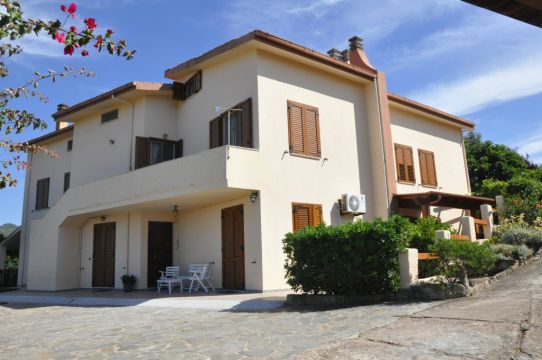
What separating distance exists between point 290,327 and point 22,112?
465cm

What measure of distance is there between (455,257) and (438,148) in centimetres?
1162

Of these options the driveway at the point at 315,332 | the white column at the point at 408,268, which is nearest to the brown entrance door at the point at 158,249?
the driveway at the point at 315,332

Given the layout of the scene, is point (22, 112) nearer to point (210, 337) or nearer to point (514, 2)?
point (210, 337)

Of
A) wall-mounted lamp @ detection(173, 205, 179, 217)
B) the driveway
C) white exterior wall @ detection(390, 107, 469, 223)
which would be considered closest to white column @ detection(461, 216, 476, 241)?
the driveway

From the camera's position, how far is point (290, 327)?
688cm

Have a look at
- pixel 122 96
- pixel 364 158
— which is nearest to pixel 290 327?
pixel 364 158

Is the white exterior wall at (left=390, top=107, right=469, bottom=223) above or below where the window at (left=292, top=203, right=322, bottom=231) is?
above

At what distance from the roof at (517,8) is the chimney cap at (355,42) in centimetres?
1449

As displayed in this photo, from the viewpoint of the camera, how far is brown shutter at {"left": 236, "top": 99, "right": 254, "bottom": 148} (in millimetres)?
12516

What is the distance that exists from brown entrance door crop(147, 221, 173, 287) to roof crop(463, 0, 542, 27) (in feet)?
45.6

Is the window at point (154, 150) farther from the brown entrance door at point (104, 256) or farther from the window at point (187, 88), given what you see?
the brown entrance door at point (104, 256)

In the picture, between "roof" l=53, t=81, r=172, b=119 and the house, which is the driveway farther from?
"roof" l=53, t=81, r=172, b=119

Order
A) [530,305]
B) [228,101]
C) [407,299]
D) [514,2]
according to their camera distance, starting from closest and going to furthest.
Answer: [514,2]
[530,305]
[407,299]
[228,101]

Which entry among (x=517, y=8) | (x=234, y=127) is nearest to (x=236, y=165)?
(x=234, y=127)
